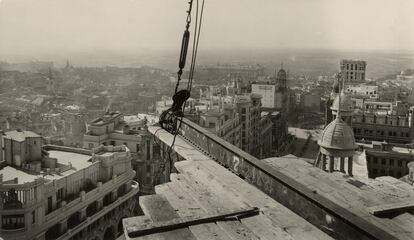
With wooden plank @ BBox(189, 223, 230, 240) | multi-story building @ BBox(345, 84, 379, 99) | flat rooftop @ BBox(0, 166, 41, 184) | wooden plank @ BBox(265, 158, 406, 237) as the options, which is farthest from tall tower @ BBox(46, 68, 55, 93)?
wooden plank @ BBox(189, 223, 230, 240)

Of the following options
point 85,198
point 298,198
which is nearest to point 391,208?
point 298,198

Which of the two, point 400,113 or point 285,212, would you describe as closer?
point 285,212

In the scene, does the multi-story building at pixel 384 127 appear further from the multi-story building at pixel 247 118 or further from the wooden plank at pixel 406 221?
the wooden plank at pixel 406 221

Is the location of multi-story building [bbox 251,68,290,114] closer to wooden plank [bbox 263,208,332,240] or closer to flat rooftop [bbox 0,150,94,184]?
flat rooftop [bbox 0,150,94,184]

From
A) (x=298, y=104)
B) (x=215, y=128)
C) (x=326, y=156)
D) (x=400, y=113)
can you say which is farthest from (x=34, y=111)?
(x=298, y=104)

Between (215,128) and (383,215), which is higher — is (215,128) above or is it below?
below

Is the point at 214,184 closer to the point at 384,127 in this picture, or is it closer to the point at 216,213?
the point at 216,213

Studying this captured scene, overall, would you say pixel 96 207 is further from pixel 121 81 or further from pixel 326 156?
pixel 121 81
